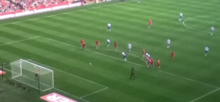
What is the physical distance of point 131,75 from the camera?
104 ft

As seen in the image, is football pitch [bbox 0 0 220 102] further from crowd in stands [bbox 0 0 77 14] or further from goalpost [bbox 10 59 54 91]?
crowd in stands [bbox 0 0 77 14]

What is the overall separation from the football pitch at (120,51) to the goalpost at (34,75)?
106 cm

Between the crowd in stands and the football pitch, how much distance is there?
398cm

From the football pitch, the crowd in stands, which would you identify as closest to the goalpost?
the football pitch

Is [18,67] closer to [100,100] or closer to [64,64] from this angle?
[64,64]

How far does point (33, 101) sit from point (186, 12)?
3440 cm

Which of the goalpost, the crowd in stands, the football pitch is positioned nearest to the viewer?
the football pitch

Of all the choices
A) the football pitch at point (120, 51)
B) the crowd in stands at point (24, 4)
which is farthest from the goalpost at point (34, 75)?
the crowd in stands at point (24, 4)

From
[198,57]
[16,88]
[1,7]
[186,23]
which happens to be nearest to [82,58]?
[16,88]

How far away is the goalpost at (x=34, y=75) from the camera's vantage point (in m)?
29.5

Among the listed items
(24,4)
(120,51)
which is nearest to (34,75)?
(120,51)

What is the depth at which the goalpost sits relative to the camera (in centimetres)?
2947

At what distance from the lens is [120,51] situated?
38.5 meters

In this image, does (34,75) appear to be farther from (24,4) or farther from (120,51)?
(24,4)
